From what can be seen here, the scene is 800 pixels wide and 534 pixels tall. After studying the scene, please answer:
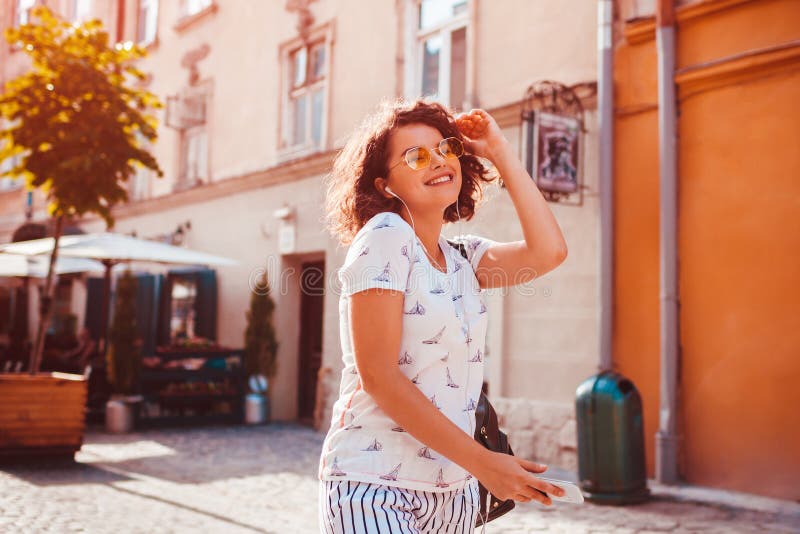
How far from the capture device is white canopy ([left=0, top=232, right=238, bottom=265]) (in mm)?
10380

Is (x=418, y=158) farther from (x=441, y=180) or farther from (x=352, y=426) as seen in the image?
(x=352, y=426)

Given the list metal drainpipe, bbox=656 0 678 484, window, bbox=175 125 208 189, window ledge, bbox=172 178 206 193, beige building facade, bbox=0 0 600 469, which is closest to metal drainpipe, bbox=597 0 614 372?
beige building facade, bbox=0 0 600 469

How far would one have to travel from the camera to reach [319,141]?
471 inches

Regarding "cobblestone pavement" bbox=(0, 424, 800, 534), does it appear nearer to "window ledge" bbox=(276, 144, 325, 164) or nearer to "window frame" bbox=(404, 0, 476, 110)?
"window frame" bbox=(404, 0, 476, 110)

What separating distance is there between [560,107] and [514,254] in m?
6.13

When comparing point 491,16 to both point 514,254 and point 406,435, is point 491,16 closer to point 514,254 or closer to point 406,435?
point 514,254

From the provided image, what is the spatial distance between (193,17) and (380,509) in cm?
1411

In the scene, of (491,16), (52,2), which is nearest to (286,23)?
(491,16)

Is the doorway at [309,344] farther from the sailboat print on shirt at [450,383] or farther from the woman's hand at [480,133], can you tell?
the sailboat print on shirt at [450,383]

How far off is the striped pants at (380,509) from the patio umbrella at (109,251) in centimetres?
914

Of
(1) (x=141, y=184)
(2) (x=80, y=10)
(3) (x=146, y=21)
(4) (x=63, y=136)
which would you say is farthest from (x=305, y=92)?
(2) (x=80, y=10)

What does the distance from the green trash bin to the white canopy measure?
6.67 meters

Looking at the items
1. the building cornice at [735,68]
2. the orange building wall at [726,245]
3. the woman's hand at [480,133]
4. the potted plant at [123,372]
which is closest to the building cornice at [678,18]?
the orange building wall at [726,245]

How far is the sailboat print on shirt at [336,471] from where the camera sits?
5.84 feet
